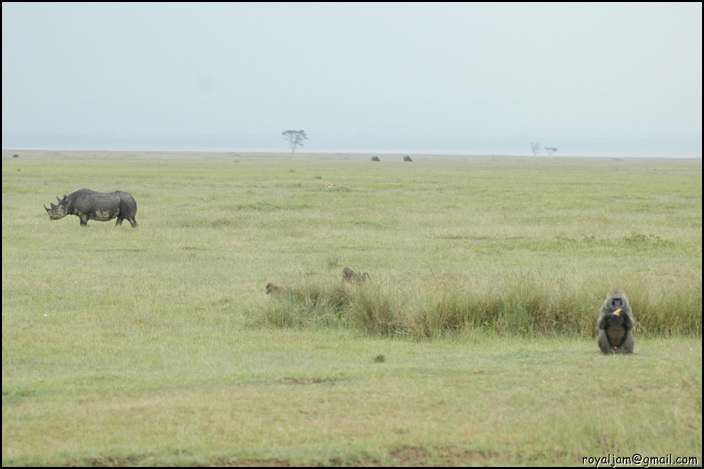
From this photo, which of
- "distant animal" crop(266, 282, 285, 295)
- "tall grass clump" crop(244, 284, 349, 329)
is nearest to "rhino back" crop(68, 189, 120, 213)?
"distant animal" crop(266, 282, 285, 295)

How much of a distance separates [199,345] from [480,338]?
389 centimetres

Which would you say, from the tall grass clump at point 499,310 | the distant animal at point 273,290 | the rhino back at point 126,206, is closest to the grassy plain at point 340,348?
the tall grass clump at point 499,310

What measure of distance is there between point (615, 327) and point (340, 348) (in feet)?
11.5

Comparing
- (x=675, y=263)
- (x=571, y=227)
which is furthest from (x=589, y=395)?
(x=571, y=227)

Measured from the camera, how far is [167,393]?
789 cm

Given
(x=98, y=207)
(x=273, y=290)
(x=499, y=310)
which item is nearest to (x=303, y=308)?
(x=273, y=290)

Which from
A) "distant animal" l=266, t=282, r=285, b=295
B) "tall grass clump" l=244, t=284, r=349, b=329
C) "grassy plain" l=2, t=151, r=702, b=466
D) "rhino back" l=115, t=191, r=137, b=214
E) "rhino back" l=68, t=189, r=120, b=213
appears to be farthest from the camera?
"rhino back" l=68, t=189, r=120, b=213

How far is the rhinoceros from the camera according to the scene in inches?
1024

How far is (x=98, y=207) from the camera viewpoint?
85.9 feet

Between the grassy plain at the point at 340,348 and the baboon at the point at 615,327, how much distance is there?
42cm

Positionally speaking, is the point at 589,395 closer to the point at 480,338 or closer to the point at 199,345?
the point at 480,338

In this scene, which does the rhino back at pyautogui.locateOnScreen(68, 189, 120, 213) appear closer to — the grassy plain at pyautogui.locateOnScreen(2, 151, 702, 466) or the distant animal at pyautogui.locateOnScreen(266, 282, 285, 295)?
the grassy plain at pyautogui.locateOnScreen(2, 151, 702, 466)

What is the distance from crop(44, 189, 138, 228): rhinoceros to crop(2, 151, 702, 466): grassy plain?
89 centimetres

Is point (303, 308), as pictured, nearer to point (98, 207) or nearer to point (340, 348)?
point (340, 348)
